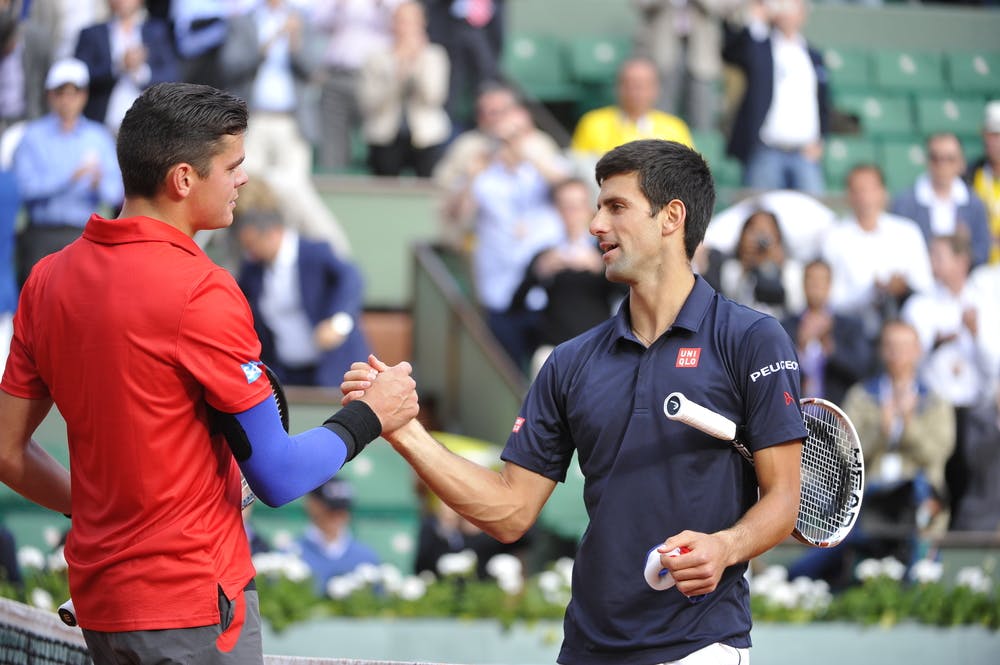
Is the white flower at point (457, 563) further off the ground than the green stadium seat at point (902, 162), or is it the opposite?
the green stadium seat at point (902, 162)

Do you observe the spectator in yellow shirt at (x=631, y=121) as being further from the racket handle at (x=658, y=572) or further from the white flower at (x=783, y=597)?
the racket handle at (x=658, y=572)

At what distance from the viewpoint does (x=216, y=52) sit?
11.6 m

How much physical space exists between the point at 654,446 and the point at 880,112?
11980 millimetres

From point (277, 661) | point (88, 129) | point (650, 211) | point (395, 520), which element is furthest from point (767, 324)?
point (88, 129)

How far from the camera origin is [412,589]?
7492 millimetres

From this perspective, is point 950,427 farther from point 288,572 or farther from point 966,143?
point 966,143

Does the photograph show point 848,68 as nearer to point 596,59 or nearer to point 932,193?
point 596,59

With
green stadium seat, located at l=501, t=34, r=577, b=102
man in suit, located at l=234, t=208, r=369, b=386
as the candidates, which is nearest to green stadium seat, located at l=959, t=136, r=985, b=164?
green stadium seat, located at l=501, t=34, r=577, b=102

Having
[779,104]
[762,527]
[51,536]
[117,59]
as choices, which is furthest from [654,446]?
[779,104]

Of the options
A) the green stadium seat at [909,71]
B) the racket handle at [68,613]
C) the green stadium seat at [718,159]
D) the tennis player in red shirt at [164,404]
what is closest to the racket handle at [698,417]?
the tennis player in red shirt at [164,404]

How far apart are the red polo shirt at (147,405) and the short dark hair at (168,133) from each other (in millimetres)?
119

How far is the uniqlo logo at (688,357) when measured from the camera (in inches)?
157

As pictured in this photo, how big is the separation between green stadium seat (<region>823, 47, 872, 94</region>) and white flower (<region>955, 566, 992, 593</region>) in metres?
8.03

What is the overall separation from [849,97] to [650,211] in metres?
11.9
